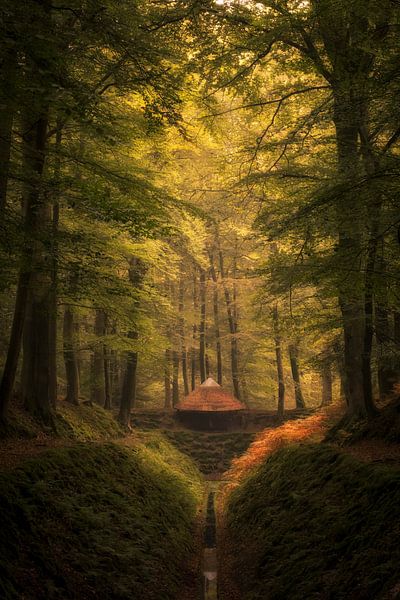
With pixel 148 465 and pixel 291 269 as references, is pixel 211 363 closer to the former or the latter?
pixel 148 465

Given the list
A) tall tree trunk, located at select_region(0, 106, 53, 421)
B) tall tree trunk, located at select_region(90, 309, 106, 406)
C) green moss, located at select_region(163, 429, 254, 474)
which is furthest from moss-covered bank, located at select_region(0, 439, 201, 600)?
green moss, located at select_region(163, 429, 254, 474)

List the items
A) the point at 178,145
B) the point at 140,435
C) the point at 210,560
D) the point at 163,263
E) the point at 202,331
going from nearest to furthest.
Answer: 1. the point at 210,560
2. the point at 178,145
3. the point at 163,263
4. the point at 140,435
5. the point at 202,331

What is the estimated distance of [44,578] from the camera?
5543mm

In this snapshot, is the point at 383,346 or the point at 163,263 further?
the point at 163,263

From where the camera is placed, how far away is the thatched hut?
24.4 metres

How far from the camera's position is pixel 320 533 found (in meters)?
6.73

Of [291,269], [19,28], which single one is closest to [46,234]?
[19,28]

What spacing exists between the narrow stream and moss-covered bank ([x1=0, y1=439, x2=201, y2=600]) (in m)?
0.40

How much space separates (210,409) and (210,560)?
1423cm

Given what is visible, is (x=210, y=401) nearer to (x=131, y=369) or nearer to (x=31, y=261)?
(x=131, y=369)

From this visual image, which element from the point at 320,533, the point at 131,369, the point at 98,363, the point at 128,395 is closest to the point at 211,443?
the point at 128,395

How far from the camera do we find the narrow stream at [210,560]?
27.0 ft

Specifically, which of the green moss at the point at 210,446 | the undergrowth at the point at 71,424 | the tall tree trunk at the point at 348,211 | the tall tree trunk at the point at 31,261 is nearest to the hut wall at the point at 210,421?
the green moss at the point at 210,446

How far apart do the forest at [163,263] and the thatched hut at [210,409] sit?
30.9 feet
